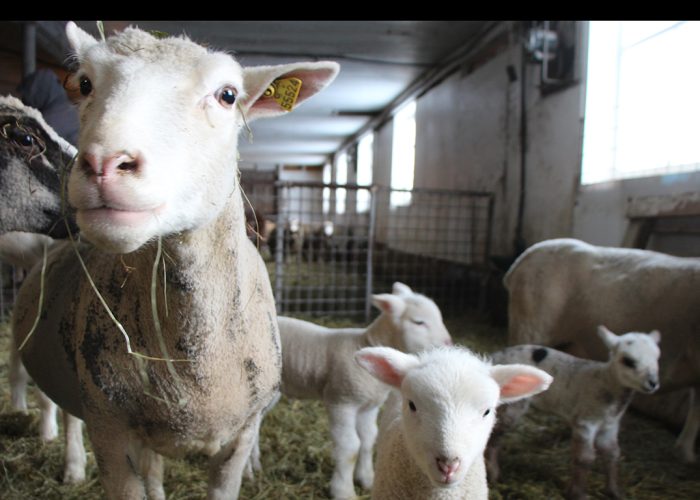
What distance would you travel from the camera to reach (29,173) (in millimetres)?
2580

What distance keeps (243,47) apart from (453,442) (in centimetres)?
980

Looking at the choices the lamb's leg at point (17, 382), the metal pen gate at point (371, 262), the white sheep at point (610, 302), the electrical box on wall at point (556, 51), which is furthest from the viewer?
the metal pen gate at point (371, 262)

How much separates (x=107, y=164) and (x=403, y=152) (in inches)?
509

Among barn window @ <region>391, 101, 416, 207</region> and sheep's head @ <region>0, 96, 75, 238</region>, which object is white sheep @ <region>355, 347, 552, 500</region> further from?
barn window @ <region>391, 101, 416, 207</region>

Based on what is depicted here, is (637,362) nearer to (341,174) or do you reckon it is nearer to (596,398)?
(596,398)

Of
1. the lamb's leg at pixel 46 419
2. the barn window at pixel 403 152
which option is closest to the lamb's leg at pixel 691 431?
the lamb's leg at pixel 46 419

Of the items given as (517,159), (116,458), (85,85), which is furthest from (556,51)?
(116,458)

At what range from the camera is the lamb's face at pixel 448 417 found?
1732 millimetres

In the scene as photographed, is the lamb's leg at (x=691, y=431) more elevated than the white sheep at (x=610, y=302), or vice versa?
the white sheep at (x=610, y=302)

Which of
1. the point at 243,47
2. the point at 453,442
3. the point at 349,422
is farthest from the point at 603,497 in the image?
the point at 243,47

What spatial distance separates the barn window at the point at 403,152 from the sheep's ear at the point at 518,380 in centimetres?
1018

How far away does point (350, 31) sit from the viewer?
864 cm

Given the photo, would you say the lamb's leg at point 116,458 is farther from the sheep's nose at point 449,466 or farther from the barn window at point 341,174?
the barn window at point 341,174

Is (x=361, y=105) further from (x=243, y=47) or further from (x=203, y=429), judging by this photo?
(x=203, y=429)
